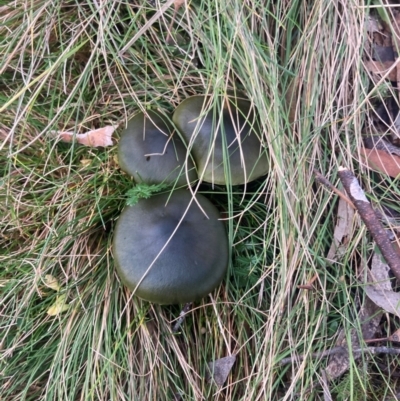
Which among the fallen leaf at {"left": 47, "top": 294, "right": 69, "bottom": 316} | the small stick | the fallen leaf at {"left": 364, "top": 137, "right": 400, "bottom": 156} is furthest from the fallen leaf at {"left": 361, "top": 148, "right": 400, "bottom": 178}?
the fallen leaf at {"left": 47, "top": 294, "right": 69, "bottom": 316}

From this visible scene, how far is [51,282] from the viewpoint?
1863 millimetres

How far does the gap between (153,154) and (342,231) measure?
87 centimetres

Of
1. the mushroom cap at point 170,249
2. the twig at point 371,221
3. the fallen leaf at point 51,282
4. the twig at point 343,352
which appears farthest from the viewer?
the fallen leaf at point 51,282

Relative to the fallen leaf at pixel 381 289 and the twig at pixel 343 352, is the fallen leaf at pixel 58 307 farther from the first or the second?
the fallen leaf at pixel 381 289

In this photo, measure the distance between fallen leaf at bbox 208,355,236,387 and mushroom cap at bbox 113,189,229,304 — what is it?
13.1 inches

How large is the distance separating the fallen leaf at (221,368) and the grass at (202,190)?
0.04m

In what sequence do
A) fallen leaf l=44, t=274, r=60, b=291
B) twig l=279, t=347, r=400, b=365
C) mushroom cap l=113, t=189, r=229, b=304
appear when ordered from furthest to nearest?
fallen leaf l=44, t=274, r=60, b=291, twig l=279, t=347, r=400, b=365, mushroom cap l=113, t=189, r=229, b=304

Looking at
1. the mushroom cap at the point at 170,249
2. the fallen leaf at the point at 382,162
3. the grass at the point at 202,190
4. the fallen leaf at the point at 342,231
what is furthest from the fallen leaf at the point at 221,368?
the fallen leaf at the point at 382,162

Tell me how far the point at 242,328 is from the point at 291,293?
10.0 inches

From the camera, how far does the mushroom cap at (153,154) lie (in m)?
1.74

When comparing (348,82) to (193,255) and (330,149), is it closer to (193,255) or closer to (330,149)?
(330,149)

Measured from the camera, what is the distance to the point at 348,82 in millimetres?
1866

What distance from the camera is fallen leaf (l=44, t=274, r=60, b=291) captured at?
1857mm

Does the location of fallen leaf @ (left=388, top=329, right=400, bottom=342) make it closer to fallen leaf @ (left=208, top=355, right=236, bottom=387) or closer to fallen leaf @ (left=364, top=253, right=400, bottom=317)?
fallen leaf @ (left=364, top=253, right=400, bottom=317)
